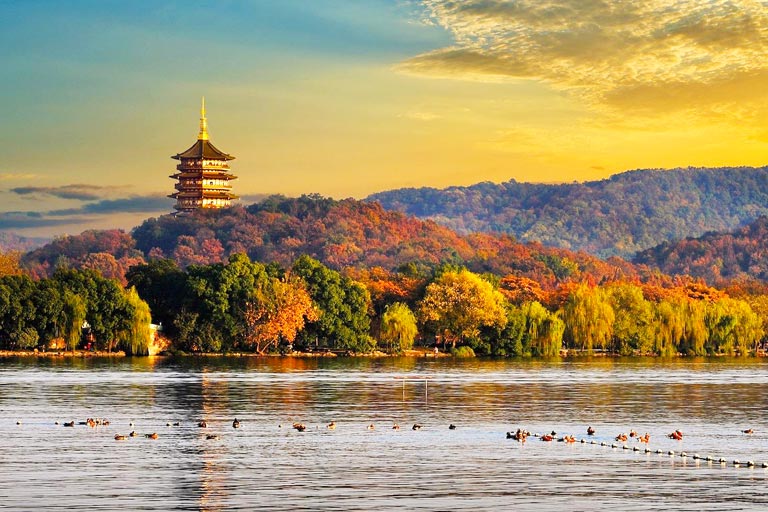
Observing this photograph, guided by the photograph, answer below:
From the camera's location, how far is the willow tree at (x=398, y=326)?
10106cm

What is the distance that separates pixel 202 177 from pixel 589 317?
96279mm

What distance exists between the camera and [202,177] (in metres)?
188

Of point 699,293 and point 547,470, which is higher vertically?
point 699,293

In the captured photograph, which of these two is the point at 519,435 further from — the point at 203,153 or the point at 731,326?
the point at 203,153

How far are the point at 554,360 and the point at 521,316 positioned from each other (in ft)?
27.2

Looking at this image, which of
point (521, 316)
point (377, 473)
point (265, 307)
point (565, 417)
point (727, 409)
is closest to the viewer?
point (377, 473)

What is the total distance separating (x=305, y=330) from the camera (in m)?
99.4

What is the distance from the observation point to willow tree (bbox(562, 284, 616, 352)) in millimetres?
103375

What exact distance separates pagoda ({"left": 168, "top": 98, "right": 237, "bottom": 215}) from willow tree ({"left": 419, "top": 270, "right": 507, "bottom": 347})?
81855 millimetres

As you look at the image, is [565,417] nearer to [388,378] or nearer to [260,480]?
[260,480]

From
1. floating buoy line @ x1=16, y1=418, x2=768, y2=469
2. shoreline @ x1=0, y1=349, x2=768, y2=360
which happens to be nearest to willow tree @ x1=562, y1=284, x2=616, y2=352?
shoreline @ x1=0, y1=349, x2=768, y2=360

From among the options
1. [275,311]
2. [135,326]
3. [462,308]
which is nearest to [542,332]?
[462,308]

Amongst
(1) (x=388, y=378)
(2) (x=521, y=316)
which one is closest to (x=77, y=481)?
(1) (x=388, y=378)

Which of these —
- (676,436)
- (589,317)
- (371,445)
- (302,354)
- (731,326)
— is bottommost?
(371,445)
